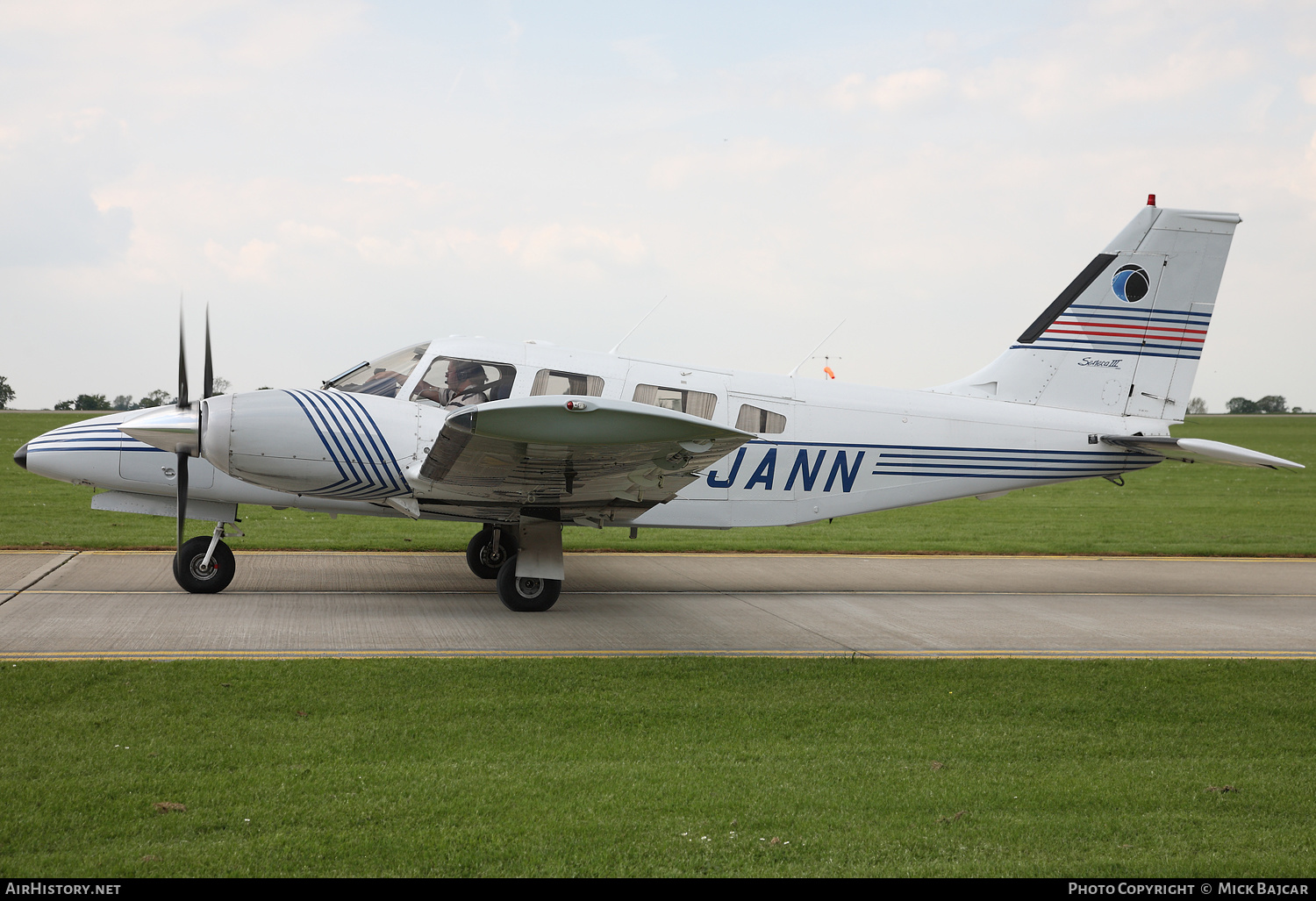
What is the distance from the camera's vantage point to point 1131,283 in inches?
507

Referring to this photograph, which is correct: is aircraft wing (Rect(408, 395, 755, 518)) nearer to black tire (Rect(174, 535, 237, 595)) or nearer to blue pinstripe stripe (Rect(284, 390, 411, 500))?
blue pinstripe stripe (Rect(284, 390, 411, 500))

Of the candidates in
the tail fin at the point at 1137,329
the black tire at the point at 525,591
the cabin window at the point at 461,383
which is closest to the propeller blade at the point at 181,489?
the cabin window at the point at 461,383

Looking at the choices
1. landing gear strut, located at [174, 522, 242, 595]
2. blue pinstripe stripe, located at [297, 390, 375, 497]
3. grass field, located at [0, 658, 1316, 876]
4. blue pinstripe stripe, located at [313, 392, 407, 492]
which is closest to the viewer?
grass field, located at [0, 658, 1316, 876]

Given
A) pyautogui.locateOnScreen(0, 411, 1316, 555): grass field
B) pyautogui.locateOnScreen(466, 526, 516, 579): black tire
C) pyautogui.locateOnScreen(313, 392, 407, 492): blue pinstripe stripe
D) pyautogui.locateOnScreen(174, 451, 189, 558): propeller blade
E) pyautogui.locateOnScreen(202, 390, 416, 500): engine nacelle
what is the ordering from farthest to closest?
pyautogui.locateOnScreen(0, 411, 1316, 555): grass field, pyautogui.locateOnScreen(466, 526, 516, 579): black tire, pyautogui.locateOnScreen(174, 451, 189, 558): propeller blade, pyautogui.locateOnScreen(313, 392, 407, 492): blue pinstripe stripe, pyautogui.locateOnScreen(202, 390, 416, 500): engine nacelle

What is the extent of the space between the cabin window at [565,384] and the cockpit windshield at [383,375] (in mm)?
1303

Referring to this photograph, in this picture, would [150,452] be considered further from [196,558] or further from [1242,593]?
[1242,593]

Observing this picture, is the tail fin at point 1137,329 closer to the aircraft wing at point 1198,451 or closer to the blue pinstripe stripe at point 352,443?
the aircraft wing at point 1198,451

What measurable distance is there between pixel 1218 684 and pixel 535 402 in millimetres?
6122

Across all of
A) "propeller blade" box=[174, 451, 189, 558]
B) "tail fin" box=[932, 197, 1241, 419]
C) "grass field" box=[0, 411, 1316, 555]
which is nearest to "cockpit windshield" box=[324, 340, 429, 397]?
"propeller blade" box=[174, 451, 189, 558]

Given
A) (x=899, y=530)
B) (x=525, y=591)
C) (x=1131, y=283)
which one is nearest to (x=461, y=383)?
(x=525, y=591)

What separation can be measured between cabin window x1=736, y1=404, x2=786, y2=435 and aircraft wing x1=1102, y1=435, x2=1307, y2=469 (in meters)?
4.39

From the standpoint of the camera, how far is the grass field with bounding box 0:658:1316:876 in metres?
4.52

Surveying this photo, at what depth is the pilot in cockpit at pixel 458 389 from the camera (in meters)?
10.4

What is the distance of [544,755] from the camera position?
5.89 metres
